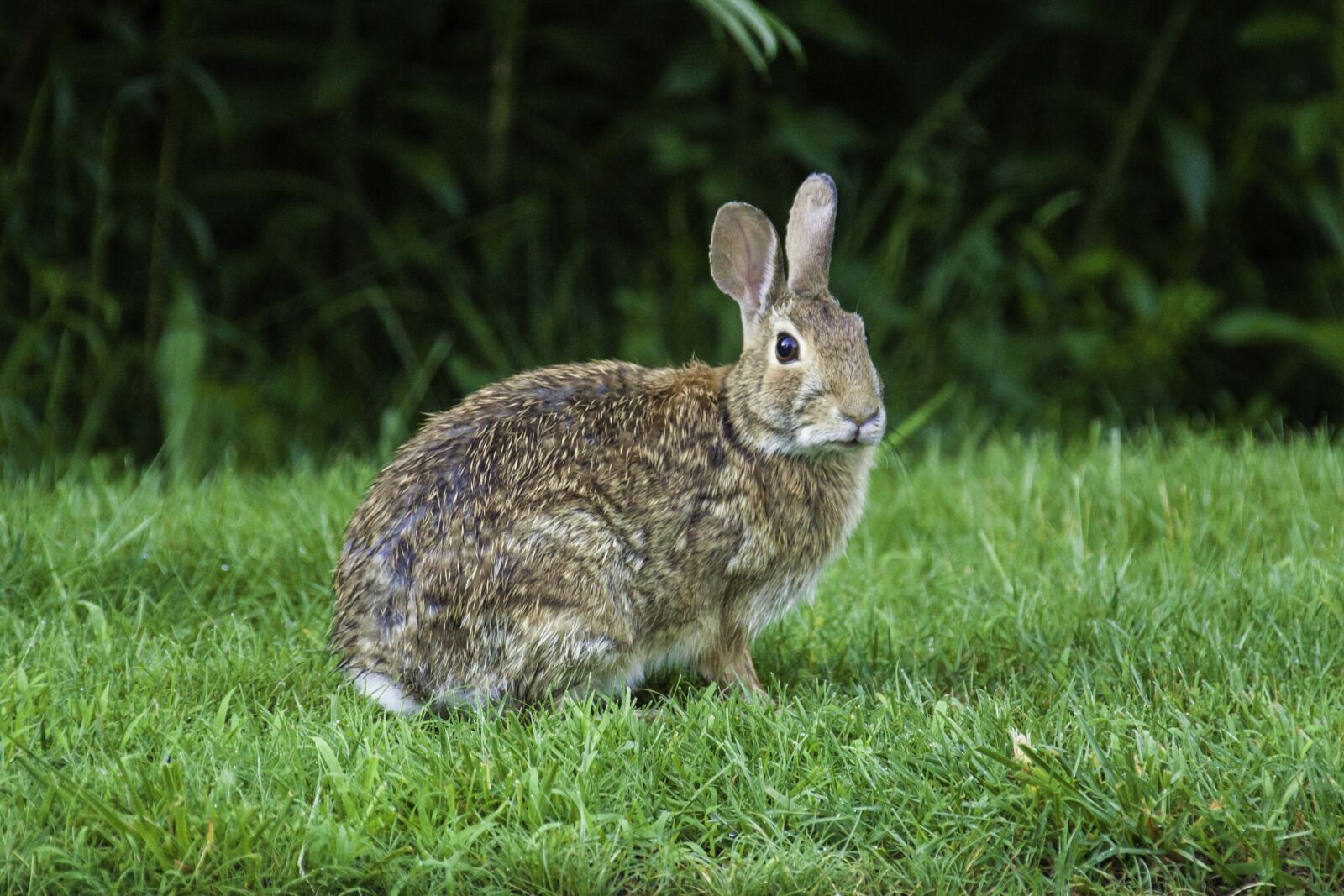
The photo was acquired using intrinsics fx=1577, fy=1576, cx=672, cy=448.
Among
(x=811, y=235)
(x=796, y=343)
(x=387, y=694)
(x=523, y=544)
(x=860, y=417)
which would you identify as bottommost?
(x=387, y=694)

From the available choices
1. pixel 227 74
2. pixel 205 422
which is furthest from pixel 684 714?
pixel 227 74

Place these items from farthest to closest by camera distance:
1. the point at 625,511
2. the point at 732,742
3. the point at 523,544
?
the point at 625,511 → the point at 523,544 → the point at 732,742

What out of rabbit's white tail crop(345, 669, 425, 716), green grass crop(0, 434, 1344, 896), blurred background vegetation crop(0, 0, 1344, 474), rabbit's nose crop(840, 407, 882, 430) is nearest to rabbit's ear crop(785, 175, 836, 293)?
rabbit's nose crop(840, 407, 882, 430)

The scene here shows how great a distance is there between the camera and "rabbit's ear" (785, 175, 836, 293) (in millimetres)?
4320

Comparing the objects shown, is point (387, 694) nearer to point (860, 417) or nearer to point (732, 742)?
point (732, 742)

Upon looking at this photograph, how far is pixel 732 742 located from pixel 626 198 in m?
4.76

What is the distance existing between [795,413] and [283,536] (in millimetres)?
1673

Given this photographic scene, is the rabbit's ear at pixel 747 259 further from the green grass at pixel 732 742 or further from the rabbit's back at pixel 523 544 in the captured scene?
the green grass at pixel 732 742

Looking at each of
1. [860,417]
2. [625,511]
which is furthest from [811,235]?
[625,511]

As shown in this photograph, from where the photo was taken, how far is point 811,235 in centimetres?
432

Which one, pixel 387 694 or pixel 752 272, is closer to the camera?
pixel 387 694

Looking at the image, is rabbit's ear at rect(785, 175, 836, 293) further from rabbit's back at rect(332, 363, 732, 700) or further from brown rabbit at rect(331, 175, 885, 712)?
rabbit's back at rect(332, 363, 732, 700)

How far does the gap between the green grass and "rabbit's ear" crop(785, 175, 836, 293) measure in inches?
37.4

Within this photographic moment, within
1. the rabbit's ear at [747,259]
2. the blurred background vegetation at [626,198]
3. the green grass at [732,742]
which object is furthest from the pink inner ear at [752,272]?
the blurred background vegetation at [626,198]
